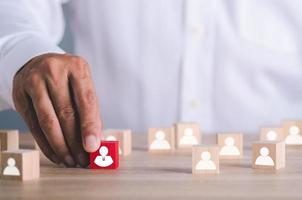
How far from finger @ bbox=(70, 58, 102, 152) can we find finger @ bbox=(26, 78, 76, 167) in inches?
2.0

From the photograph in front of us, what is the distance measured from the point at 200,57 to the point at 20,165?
1053 millimetres

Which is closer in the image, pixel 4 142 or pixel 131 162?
pixel 131 162

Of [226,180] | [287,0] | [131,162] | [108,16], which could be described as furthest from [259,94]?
[226,180]

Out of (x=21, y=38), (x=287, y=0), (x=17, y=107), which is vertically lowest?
(x=17, y=107)

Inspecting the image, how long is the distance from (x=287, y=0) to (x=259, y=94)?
30 centimetres

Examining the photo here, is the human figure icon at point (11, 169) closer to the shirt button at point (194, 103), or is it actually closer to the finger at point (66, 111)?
the finger at point (66, 111)

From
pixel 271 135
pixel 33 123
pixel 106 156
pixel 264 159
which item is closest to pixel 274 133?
pixel 271 135

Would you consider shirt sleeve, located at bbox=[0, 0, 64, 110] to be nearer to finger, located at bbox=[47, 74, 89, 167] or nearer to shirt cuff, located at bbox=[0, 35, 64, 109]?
shirt cuff, located at bbox=[0, 35, 64, 109]

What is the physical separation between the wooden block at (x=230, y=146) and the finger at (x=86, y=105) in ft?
1.08

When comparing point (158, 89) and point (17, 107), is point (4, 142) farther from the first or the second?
point (158, 89)

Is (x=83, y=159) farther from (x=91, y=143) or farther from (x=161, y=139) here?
(x=161, y=139)

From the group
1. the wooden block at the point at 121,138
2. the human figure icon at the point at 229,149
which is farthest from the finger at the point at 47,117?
the human figure icon at the point at 229,149

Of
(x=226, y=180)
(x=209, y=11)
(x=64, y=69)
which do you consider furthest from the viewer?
(x=209, y=11)

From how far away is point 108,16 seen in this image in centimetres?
247
